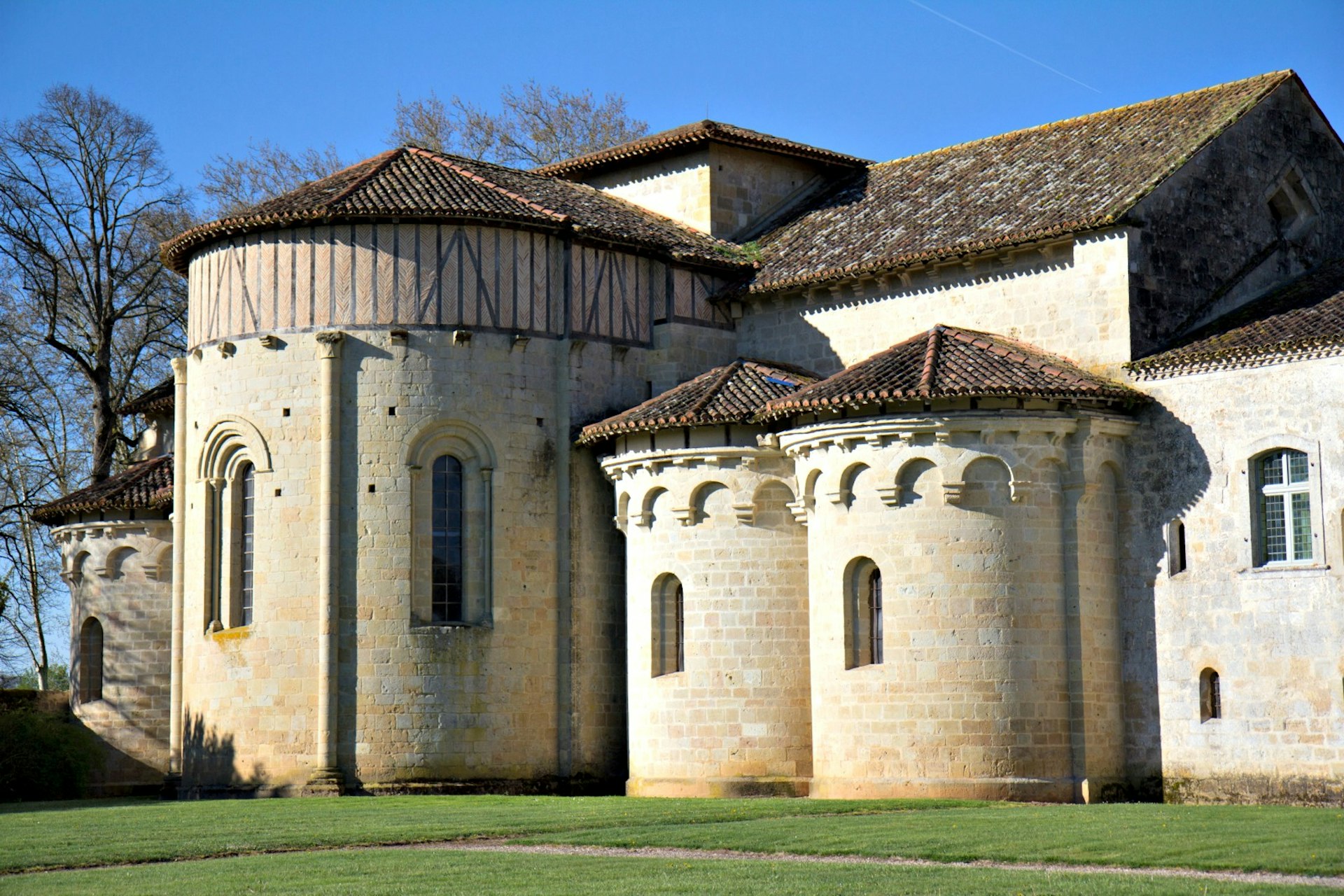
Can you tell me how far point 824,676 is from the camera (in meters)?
30.2

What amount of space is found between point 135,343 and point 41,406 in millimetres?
3167

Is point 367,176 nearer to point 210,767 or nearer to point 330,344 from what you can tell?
point 330,344

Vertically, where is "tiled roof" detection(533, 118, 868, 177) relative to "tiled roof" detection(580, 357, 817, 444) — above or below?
above

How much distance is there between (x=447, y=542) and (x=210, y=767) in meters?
5.94

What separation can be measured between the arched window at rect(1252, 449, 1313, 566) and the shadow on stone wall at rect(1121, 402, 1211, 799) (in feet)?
3.18

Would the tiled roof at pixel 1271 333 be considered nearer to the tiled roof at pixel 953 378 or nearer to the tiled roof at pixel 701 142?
the tiled roof at pixel 953 378

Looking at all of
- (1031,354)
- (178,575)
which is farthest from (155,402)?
(1031,354)

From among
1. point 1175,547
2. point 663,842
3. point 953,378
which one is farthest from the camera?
point 1175,547

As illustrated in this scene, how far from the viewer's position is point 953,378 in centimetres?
2934

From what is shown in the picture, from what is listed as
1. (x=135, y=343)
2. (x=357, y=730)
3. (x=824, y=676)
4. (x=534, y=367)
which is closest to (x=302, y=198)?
(x=534, y=367)

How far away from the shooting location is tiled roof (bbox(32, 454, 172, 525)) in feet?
131

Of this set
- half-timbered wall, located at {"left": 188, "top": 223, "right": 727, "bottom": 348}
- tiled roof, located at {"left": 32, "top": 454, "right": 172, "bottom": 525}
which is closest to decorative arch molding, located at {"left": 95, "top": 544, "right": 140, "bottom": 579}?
tiled roof, located at {"left": 32, "top": 454, "right": 172, "bottom": 525}

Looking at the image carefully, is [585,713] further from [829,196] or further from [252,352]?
[829,196]

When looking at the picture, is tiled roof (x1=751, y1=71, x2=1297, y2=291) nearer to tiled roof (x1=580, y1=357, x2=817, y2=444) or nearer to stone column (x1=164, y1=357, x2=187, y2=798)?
tiled roof (x1=580, y1=357, x2=817, y2=444)
